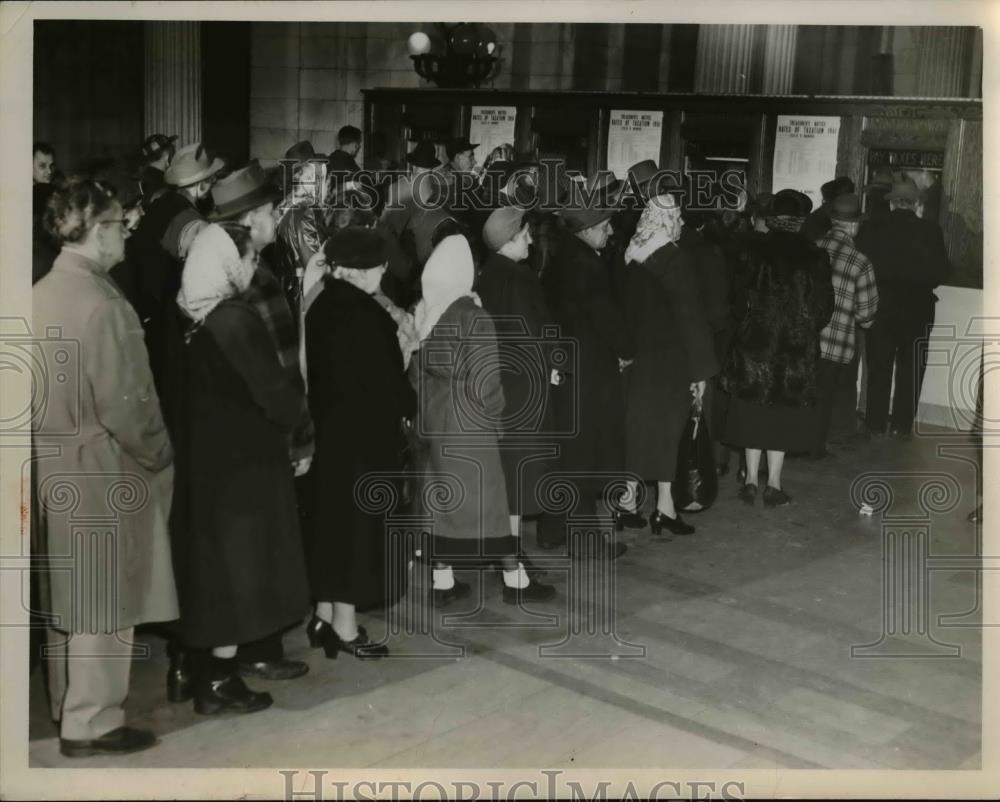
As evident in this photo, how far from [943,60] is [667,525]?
8.17 feet

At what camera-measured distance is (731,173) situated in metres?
6.38

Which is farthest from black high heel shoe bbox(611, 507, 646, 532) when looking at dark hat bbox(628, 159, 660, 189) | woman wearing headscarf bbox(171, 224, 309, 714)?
woman wearing headscarf bbox(171, 224, 309, 714)

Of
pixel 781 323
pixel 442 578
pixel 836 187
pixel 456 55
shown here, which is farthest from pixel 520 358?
pixel 836 187

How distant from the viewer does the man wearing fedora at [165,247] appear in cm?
507

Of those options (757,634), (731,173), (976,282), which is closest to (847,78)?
(731,173)

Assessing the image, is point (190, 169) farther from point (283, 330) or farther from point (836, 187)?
point (836, 187)

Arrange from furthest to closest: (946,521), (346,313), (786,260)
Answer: (786,260) → (946,521) → (346,313)

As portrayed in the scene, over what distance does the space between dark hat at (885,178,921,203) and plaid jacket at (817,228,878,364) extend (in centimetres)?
30

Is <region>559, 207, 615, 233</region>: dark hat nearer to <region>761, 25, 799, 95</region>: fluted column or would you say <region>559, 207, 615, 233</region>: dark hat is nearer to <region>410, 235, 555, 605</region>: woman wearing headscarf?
<region>410, 235, 555, 605</region>: woman wearing headscarf

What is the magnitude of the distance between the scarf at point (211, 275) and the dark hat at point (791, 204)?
274cm

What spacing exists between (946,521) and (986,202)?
1.30 metres

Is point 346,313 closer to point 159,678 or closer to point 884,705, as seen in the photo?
point 159,678

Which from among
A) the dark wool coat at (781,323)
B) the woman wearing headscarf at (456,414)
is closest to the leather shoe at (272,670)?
the woman wearing headscarf at (456,414)

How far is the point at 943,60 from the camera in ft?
18.3
